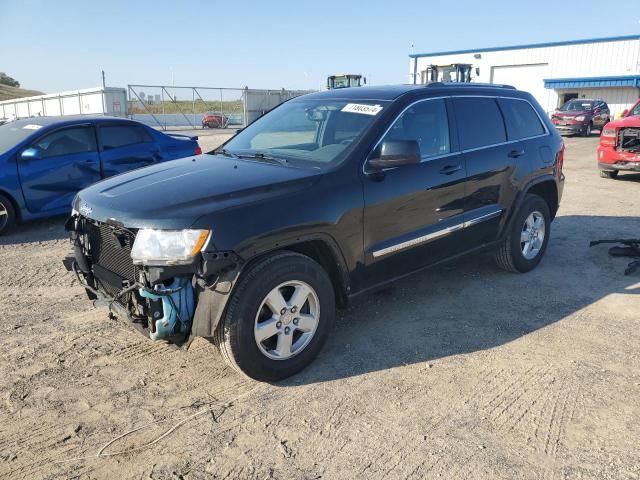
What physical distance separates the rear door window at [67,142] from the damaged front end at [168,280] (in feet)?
15.4

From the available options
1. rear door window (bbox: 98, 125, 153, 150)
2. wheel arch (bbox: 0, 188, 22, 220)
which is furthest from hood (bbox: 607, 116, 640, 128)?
wheel arch (bbox: 0, 188, 22, 220)

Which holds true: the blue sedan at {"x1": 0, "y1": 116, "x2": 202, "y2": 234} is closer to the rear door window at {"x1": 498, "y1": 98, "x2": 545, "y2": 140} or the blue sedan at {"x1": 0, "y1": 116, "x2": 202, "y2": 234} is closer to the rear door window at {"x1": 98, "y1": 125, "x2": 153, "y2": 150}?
the rear door window at {"x1": 98, "y1": 125, "x2": 153, "y2": 150}

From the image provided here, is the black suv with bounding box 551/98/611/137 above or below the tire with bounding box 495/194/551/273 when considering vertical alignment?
above

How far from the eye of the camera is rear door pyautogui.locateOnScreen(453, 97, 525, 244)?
4.59m

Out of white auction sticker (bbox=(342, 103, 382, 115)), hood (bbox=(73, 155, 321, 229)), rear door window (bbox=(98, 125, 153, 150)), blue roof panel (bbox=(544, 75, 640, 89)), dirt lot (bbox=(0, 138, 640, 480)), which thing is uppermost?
blue roof panel (bbox=(544, 75, 640, 89))

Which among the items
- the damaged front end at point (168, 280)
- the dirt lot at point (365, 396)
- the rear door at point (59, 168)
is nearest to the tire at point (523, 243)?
the dirt lot at point (365, 396)

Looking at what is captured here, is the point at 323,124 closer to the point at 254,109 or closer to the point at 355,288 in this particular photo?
the point at 355,288

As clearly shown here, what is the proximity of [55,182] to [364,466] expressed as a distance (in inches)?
250

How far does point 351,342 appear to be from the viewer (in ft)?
13.0

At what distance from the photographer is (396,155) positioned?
Answer: 3.64 metres

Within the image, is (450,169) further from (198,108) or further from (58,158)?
(198,108)

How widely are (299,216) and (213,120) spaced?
31.4 metres

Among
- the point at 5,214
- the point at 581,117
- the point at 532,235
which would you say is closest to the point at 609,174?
the point at 532,235

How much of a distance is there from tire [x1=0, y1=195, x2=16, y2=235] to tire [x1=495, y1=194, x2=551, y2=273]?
6140 mm
